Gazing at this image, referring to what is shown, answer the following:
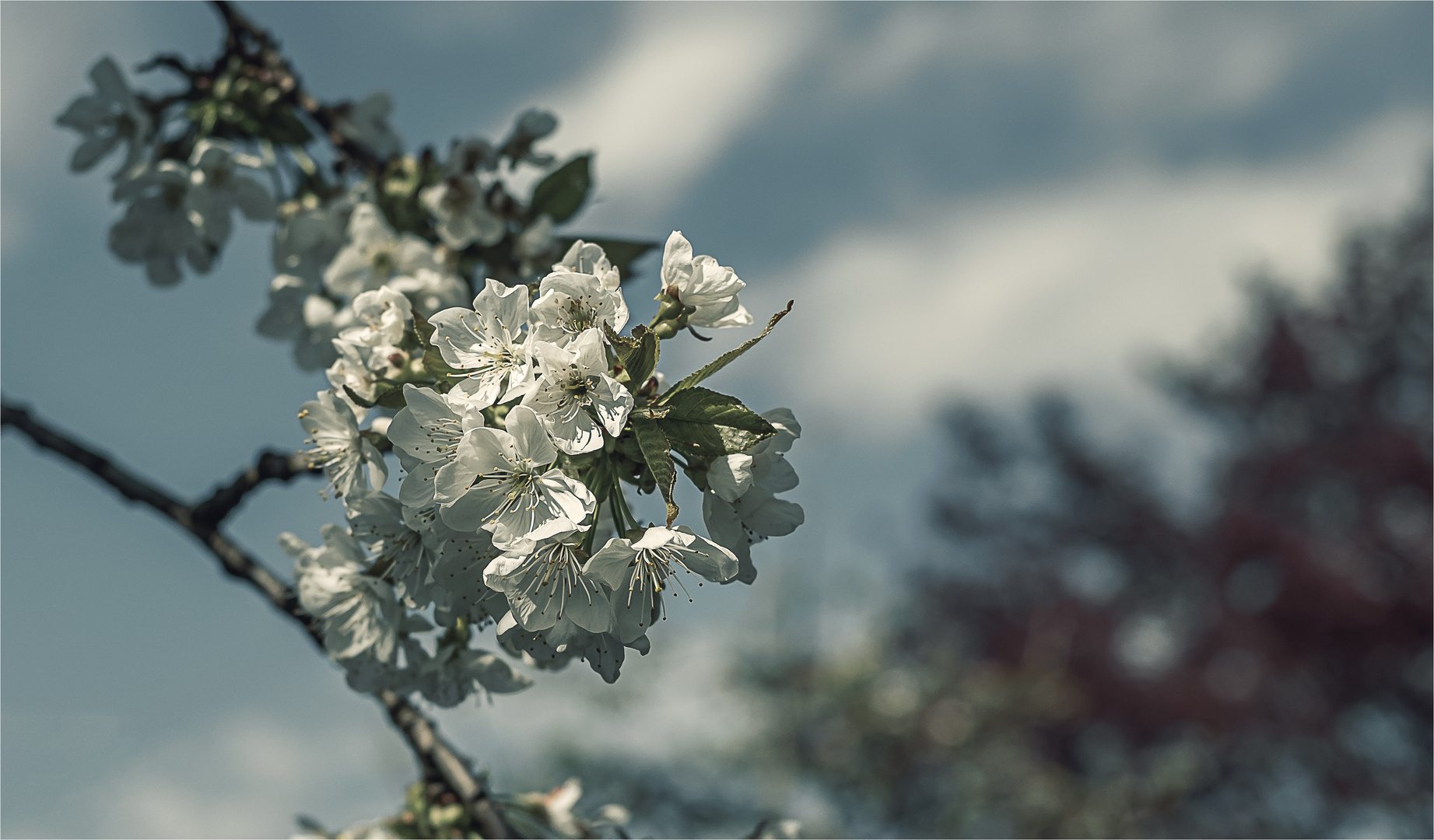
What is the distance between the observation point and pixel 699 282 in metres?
1.23

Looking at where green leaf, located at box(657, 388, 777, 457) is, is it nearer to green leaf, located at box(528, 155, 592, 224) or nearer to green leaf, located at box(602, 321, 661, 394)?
green leaf, located at box(602, 321, 661, 394)

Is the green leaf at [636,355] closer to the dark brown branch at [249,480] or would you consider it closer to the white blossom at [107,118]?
the dark brown branch at [249,480]

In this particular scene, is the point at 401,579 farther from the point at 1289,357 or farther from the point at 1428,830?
the point at 1289,357

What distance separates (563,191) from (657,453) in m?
1.11

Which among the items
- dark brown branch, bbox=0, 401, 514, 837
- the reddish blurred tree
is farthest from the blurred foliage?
dark brown branch, bbox=0, 401, 514, 837

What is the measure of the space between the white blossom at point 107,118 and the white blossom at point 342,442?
1.21m

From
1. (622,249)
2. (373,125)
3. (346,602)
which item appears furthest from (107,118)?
(346,602)

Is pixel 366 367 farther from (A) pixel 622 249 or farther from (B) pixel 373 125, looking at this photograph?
(B) pixel 373 125

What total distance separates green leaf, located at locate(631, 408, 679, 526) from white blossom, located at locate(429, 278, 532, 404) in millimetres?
153

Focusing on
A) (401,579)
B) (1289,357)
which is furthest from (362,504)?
(1289,357)

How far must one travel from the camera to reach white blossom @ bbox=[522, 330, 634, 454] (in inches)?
41.1

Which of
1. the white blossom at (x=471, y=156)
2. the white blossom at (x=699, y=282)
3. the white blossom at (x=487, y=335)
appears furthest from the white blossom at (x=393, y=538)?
the white blossom at (x=471, y=156)

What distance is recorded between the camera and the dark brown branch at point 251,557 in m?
1.59

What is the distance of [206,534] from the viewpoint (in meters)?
1.84
